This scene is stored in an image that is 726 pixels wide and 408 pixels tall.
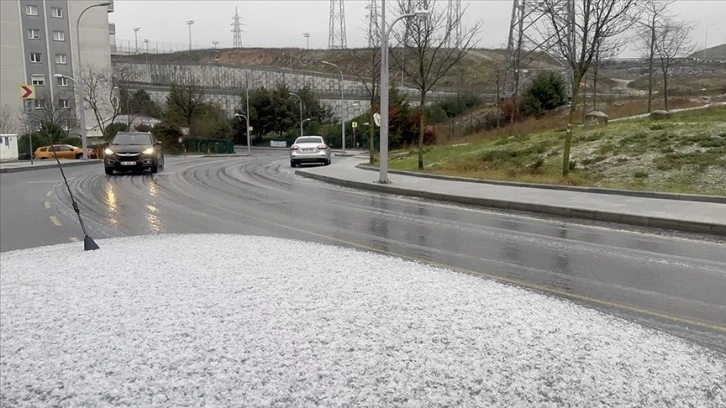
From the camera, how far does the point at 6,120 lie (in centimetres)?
6041

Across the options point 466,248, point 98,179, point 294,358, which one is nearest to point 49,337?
point 294,358

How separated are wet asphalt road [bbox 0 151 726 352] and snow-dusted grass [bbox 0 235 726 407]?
48.5 inches

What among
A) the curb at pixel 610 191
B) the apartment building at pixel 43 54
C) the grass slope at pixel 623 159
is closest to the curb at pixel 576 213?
the curb at pixel 610 191

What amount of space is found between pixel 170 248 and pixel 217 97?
88.3m

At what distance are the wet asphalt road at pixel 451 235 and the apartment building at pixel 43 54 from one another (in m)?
55.7

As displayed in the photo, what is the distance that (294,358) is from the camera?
3.27 metres

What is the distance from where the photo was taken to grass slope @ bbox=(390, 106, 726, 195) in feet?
51.9

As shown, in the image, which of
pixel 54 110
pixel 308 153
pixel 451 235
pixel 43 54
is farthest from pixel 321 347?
pixel 43 54

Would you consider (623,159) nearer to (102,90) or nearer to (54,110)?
(54,110)

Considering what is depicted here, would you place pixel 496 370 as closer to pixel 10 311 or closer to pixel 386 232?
pixel 10 311

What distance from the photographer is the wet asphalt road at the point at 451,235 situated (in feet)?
19.1

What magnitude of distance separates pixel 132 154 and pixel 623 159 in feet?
57.9

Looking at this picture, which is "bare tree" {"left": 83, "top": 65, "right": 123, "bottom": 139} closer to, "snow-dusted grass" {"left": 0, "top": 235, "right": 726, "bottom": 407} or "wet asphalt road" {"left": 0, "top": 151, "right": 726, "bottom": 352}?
"wet asphalt road" {"left": 0, "top": 151, "right": 726, "bottom": 352}

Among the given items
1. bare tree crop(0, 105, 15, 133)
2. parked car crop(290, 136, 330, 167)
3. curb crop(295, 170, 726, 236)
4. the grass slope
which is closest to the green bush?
the grass slope
